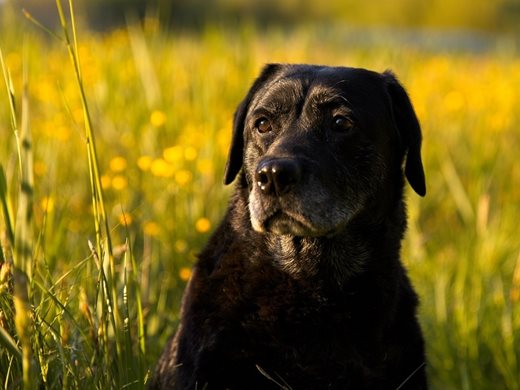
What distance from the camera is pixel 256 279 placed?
2914 millimetres

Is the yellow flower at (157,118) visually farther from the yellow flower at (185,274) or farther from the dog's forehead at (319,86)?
the dog's forehead at (319,86)

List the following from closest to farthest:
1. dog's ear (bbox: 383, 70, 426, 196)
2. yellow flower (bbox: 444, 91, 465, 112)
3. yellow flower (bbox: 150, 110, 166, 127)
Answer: dog's ear (bbox: 383, 70, 426, 196), yellow flower (bbox: 150, 110, 166, 127), yellow flower (bbox: 444, 91, 465, 112)

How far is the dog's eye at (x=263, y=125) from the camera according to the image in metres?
3.13

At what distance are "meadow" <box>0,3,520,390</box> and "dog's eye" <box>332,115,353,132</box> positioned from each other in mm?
834

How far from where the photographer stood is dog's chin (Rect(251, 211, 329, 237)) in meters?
2.82

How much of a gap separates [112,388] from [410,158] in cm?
142

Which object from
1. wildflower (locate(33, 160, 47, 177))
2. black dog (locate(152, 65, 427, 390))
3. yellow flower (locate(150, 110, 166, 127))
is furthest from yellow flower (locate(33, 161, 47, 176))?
black dog (locate(152, 65, 427, 390))

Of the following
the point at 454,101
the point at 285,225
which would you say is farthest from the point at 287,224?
the point at 454,101

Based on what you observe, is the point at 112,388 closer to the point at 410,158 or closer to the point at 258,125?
the point at 258,125

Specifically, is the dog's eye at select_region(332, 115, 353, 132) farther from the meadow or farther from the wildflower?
the wildflower

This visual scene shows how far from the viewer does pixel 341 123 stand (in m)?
3.06

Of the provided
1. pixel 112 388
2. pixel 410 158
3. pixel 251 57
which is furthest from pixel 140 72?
pixel 112 388

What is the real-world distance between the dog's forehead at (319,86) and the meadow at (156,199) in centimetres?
71

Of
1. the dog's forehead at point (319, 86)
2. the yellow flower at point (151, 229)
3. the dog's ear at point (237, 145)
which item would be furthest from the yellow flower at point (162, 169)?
the dog's forehead at point (319, 86)
